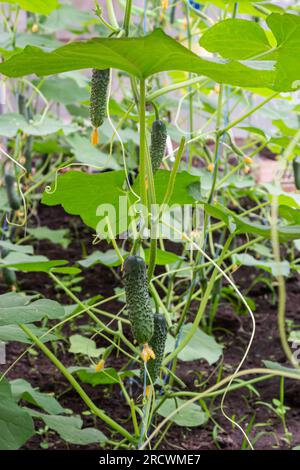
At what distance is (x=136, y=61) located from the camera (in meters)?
0.96

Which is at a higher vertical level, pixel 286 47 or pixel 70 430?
pixel 286 47

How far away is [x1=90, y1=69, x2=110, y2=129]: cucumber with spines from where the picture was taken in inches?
43.2

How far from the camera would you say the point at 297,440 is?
5.63 ft

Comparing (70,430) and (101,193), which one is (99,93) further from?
(70,430)

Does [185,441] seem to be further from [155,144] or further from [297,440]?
[155,144]

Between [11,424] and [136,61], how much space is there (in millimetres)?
629

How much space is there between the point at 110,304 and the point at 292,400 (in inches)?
27.4

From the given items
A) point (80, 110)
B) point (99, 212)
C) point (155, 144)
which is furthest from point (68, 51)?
point (80, 110)

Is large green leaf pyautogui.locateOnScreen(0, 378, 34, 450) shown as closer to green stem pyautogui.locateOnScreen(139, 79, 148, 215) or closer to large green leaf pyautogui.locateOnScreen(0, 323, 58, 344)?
large green leaf pyautogui.locateOnScreen(0, 323, 58, 344)

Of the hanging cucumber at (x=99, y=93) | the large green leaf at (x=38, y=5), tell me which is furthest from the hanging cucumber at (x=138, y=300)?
the large green leaf at (x=38, y=5)

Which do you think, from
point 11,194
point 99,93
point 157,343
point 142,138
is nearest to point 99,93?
point 99,93

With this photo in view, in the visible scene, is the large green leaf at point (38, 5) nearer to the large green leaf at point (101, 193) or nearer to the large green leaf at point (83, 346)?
the large green leaf at point (101, 193)

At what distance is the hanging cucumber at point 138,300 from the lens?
3.43 feet
